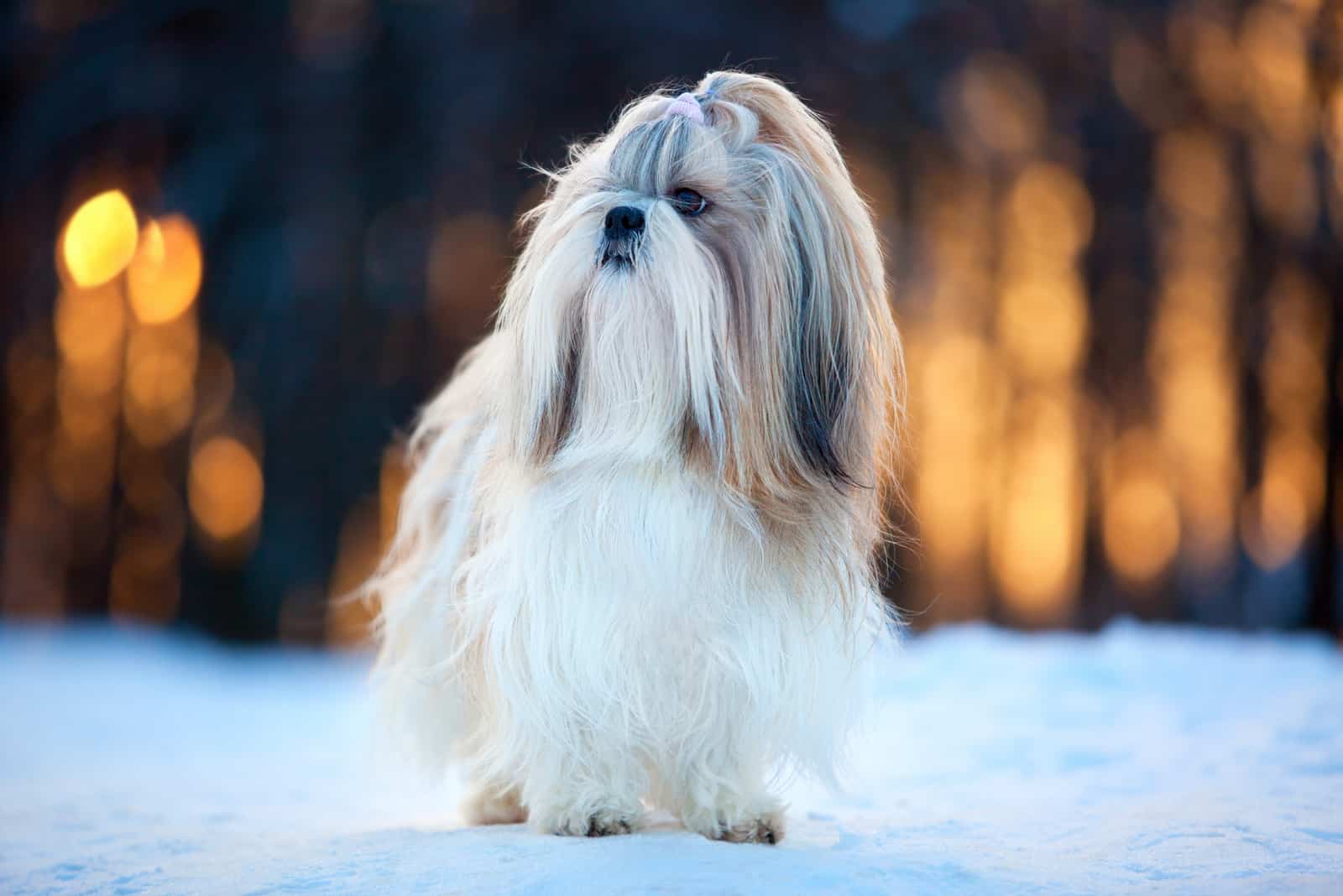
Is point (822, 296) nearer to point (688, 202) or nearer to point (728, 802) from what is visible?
point (688, 202)

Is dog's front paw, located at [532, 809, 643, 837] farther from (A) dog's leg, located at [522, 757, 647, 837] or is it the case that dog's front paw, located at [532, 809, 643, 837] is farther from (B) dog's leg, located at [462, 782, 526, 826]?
(B) dog's leg, located at [462, 782, 526, 826]

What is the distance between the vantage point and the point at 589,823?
2.07 metres

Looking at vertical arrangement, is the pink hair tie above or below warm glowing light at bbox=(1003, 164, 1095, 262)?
below

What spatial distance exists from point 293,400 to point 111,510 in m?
1.50

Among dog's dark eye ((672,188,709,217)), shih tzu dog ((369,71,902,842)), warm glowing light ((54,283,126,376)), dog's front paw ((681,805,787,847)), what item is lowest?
dog's front paw ((681,805,787,847))

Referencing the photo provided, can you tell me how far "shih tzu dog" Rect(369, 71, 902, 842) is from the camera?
2.03 m

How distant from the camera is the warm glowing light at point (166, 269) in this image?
7.14 meters

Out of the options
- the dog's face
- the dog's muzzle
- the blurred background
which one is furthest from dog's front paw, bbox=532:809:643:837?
the blurred background

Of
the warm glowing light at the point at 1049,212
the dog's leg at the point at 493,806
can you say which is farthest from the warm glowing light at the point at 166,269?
the dog's leg at the point at 493,806

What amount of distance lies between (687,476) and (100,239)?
21.4 ft

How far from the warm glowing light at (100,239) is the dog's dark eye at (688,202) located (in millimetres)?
6150

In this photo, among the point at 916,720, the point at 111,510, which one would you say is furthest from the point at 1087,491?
the point at 111,510

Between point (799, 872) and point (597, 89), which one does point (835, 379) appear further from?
point (597, 89)

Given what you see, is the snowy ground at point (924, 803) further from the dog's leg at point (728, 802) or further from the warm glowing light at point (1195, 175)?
the warm glowing light at point (1195, 175)
